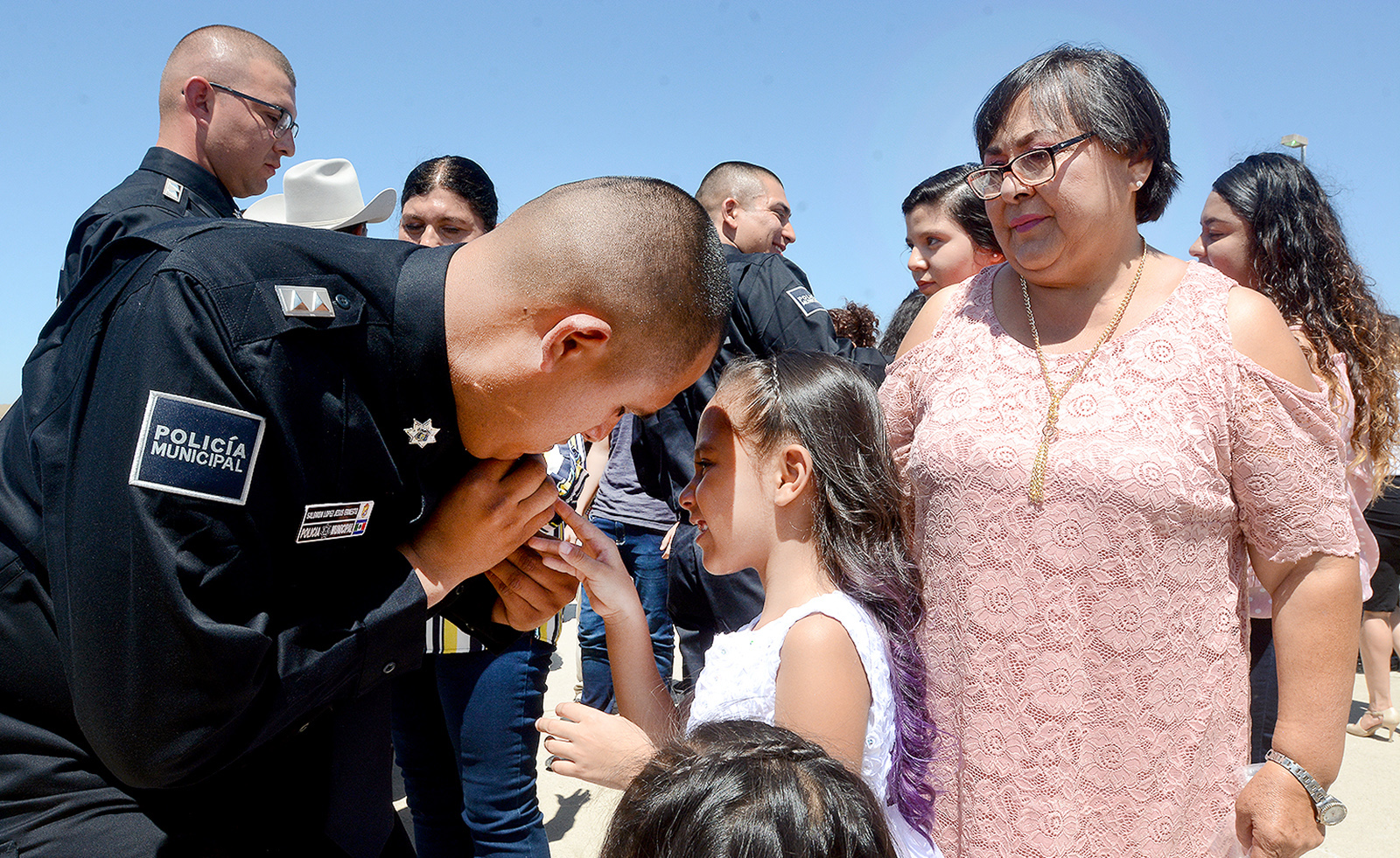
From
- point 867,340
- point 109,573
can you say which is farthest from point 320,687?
point 867,340

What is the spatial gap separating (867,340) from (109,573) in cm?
444

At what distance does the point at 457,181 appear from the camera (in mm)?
3307

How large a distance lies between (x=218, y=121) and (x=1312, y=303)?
391cm

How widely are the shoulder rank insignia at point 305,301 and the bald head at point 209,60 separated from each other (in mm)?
2649

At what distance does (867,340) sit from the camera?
5152 millimetres

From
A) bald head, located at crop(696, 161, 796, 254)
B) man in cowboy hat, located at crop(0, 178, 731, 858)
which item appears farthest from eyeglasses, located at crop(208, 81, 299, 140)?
man in cowboy hat, located at crop(0, 178, 731, 858)

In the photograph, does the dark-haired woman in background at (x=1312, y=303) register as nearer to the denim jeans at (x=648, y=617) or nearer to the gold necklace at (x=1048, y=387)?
the gold necklace at (x=1048, y=387)

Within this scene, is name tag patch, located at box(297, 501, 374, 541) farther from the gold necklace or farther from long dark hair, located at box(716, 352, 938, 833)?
the gold necklace

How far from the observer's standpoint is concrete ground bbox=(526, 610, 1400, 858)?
3646mm

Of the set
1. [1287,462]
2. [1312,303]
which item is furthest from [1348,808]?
[1287,462]

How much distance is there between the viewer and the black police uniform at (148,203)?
113 inches

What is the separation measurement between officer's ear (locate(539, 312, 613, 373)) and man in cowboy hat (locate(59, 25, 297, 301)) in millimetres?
2401

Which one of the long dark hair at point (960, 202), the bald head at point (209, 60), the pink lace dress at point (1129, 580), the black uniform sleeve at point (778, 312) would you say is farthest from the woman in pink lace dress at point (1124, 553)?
the bald head at point (209, 60)

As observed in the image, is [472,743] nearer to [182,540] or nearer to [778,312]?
[182,540]
